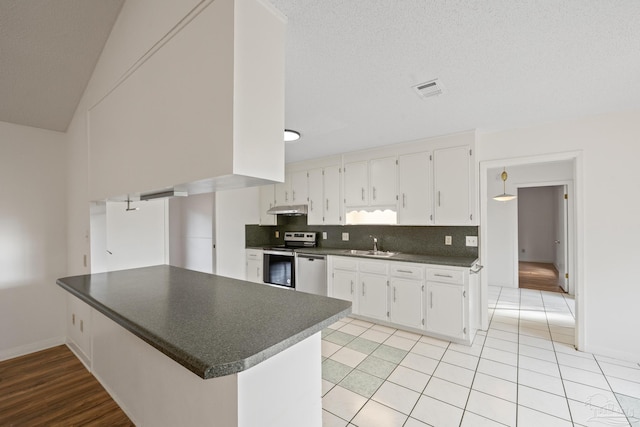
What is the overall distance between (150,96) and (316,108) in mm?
1423

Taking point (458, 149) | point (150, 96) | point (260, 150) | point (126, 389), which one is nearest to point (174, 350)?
point (260, 150)

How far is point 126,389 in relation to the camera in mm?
1771

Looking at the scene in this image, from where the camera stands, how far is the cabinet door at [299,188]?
4621 millimetres

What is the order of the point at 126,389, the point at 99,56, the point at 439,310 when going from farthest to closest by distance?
the point at 439,310
the point at 99,56
the point at 126,389

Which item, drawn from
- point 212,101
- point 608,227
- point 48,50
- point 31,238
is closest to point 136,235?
point 31,238

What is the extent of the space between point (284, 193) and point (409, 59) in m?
3.49

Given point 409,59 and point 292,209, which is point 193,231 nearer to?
point 292,209

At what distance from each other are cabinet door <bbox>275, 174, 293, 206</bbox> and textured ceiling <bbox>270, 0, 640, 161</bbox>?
208cm

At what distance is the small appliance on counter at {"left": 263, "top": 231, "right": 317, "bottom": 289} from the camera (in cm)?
426

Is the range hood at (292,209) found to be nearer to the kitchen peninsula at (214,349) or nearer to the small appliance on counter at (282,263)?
the small appliance on counter at (282,263)

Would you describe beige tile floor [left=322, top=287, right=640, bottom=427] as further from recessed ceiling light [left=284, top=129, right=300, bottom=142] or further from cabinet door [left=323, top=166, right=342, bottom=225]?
recessed ceiling light [left=284, top=129, right=300, bottom=142]

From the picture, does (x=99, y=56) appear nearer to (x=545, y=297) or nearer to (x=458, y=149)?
(x=458, y=149)

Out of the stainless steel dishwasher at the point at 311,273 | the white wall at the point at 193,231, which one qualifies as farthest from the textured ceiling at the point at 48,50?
the stainless steel dishwasher at the point at 311,273

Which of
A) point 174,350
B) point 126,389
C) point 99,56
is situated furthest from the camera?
point 99,56
